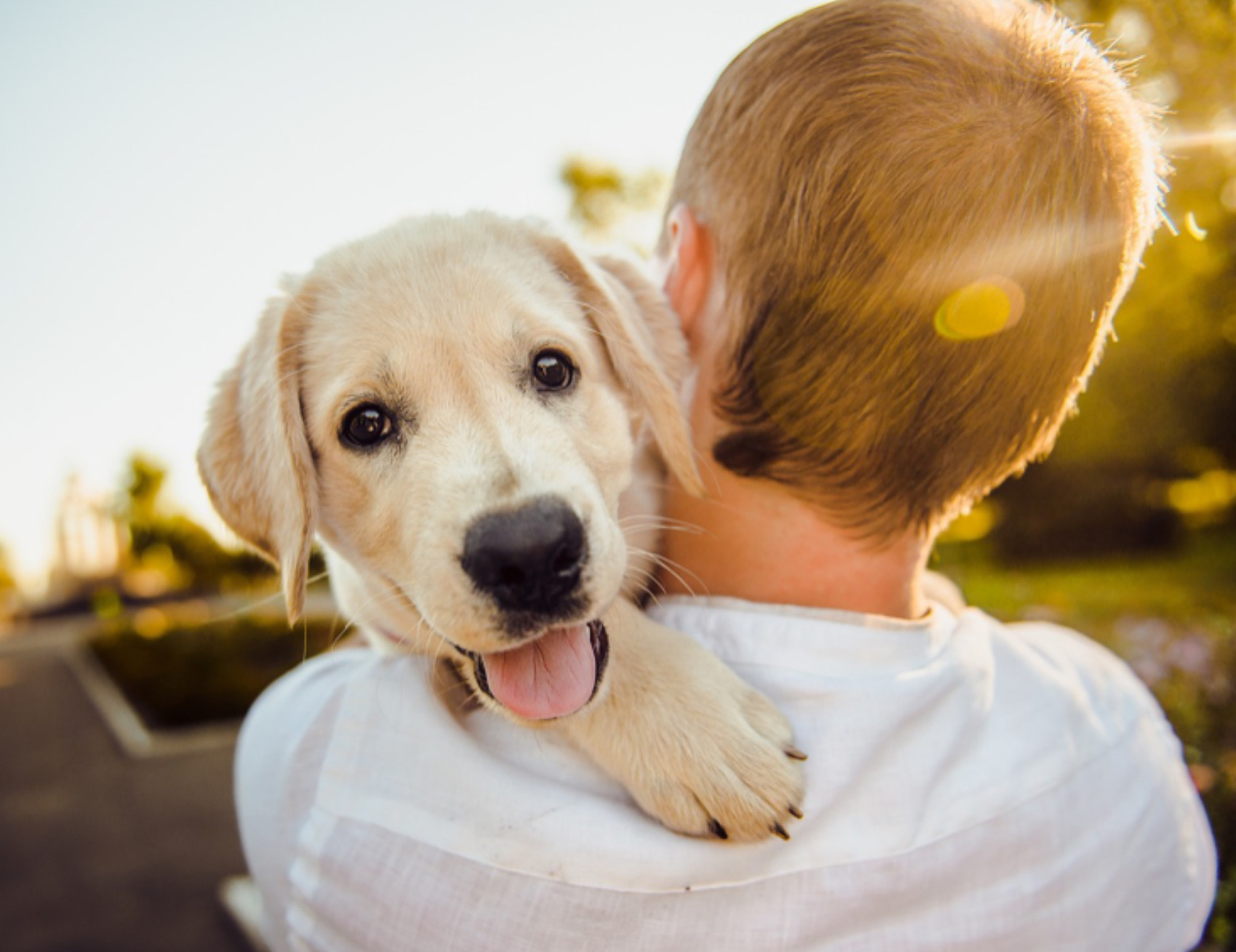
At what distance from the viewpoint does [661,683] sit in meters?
1.96

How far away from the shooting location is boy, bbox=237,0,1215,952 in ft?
5.56

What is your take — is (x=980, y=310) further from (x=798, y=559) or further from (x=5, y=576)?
(x=5, y=576)

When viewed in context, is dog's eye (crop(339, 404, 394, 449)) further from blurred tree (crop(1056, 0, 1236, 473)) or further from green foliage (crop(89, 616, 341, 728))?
green foliage (crop(89, 616, 341, 728))

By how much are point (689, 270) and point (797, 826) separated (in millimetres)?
1354

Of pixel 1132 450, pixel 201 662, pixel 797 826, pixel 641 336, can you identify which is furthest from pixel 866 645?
→ pixel 1132 450

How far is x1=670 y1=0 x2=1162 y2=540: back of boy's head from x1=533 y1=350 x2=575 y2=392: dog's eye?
0.53 meters

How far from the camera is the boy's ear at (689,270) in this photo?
7.29ft

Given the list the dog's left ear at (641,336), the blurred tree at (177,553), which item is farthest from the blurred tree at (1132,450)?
the blurred tree at (177,553)

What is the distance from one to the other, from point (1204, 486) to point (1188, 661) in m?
23.8

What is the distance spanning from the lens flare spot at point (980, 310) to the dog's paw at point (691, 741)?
0.88 m

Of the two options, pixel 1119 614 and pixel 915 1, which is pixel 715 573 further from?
pixel 1119 614

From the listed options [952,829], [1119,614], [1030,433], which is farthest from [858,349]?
[1119,614]

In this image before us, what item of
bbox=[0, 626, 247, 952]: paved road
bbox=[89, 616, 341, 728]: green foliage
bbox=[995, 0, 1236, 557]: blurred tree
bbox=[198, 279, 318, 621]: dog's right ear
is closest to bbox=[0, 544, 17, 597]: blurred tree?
bbox=[89, 616, 341, 728]: green foliage

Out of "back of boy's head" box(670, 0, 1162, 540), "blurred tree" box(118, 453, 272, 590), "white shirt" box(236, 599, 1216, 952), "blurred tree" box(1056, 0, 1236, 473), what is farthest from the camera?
"blurred tree" box(118, 453, 272, 590)
